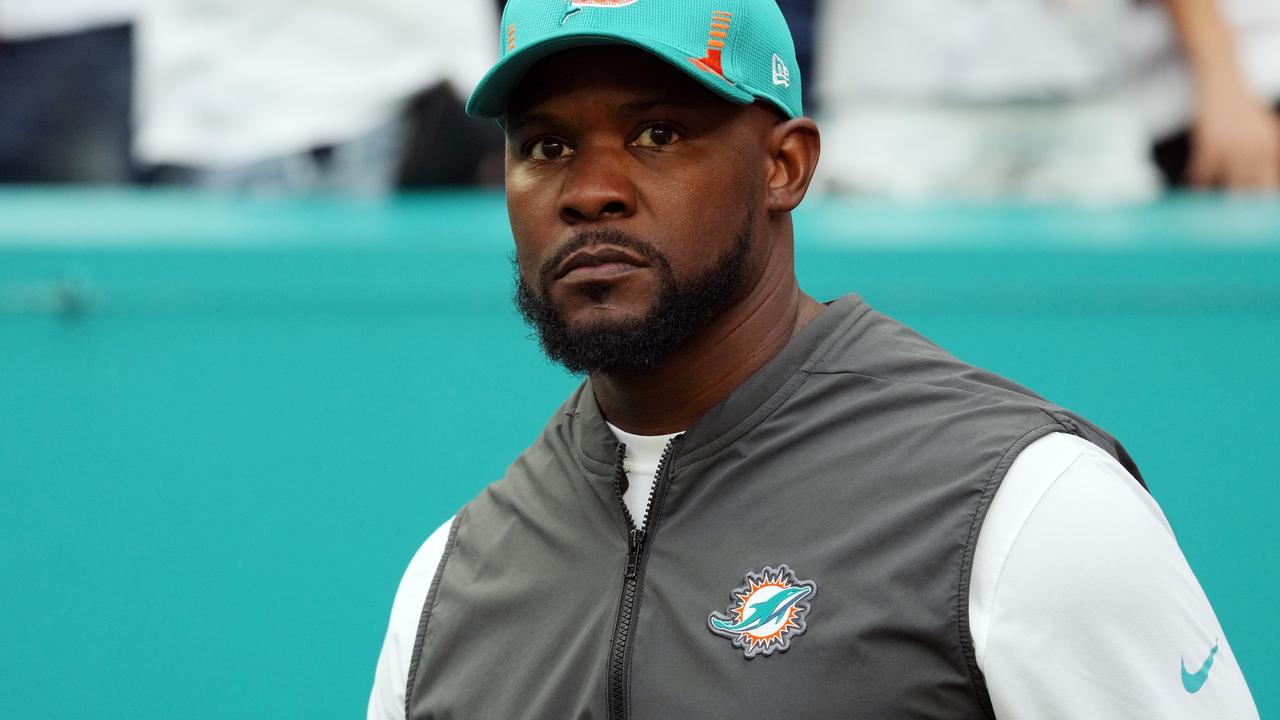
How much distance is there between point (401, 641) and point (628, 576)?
11.5 inches

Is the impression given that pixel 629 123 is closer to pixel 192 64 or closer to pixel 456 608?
pixel 456 608

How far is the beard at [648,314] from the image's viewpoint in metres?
1.21

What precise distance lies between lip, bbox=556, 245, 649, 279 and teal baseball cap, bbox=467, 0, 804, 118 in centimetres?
15

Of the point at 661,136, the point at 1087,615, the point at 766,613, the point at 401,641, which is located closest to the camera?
the point at 1087,615

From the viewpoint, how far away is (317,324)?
210 cm

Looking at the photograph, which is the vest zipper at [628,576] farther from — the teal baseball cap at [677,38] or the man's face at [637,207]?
the teal baseball cap at [677,38]

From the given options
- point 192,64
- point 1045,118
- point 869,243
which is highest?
point 192,64

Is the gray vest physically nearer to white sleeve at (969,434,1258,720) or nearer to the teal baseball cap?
white sleeve at (969,434,1258,720)

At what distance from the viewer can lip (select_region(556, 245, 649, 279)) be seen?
1.21 m

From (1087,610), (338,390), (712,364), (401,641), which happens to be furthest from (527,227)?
(338,390)

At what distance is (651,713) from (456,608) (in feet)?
0.90

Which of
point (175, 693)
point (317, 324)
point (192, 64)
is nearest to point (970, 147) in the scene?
point (317, 324)

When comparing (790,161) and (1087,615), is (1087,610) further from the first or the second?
(790,161)

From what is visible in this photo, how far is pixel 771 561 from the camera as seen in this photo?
1149mm
